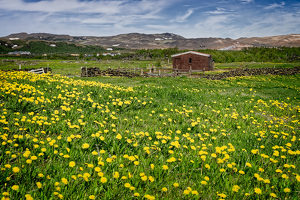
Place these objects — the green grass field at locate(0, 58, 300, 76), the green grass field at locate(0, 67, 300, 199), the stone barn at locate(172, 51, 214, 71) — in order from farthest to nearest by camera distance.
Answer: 1. the green grass field at locate(0, 58, 300, 76)
2. the stone barn at locate(172, 51, 214, 71)
3. the green grass field at locate(0, 67, 300, 199)

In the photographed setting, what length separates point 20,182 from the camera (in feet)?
7.39

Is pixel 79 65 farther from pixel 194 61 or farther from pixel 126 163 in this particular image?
pixel 126 163

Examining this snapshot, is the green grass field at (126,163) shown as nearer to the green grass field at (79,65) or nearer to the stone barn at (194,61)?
the green grass field at (79,65)

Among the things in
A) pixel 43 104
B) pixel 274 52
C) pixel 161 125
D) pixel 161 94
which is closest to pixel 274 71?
pixel 161 94

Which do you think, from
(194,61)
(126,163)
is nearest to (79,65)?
(194,61)

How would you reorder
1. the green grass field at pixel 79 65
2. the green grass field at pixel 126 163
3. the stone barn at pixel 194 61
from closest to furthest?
the green grass field at pixel 126 163
the stone barn at pixel 194 61
the green grass field at pixel 79 65

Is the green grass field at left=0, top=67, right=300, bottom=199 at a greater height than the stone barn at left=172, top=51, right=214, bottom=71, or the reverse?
the stone barn at left=172, top=51, right=214, bottom=71

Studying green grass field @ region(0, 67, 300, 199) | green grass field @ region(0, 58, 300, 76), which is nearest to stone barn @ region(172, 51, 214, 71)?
green grass field @ region(0, 58, 300, 76)

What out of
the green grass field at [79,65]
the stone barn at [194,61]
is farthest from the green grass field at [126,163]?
the stone barn at [194,61]

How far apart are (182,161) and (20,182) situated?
94.0 inches

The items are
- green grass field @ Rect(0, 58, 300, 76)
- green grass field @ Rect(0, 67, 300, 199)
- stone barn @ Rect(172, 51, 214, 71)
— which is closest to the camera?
green grass field @ Rect(0, 67, 300, 199)

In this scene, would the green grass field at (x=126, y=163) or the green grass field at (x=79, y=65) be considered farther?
the green grass field at (x=79, y=65)

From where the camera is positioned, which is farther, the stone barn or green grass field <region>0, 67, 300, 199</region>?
the stone barn

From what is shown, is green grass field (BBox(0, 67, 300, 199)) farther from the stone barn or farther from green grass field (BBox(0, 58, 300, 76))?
the stone barn
